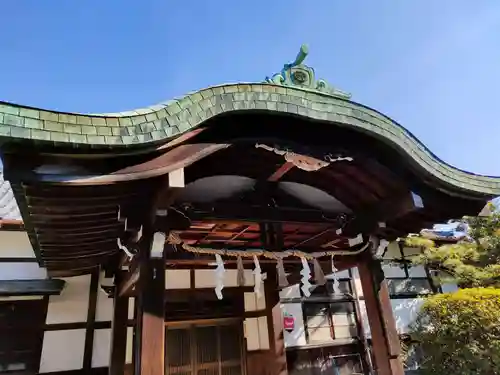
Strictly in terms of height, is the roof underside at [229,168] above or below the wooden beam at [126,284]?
above

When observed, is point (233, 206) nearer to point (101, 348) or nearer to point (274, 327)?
point (274, 327)

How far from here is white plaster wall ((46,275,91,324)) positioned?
7.07 metres

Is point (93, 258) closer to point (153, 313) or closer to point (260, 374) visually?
point (153, 313)

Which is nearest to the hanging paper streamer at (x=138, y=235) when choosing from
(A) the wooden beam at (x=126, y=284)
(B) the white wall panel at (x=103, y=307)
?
(A) the wooden beam at (x=126, y=284)

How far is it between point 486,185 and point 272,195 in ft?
9.27

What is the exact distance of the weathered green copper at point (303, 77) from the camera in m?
4.23

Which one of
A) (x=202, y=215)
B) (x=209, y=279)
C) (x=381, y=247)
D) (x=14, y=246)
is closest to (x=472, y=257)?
(x=381, y=247)

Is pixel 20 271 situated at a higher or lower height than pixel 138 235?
higher

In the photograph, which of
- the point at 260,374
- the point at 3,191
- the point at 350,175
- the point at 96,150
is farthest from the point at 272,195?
the point at 3,191

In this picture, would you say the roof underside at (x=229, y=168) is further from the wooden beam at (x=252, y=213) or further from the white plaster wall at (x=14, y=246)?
the white plaster wall at (x=14, y=246)

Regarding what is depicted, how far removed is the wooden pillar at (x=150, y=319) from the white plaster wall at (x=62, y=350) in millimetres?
4385

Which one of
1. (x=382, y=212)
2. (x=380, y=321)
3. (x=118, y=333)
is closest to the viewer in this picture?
(x=380, y=321)

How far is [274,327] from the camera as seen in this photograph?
7809 mm

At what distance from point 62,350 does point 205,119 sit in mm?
5971
